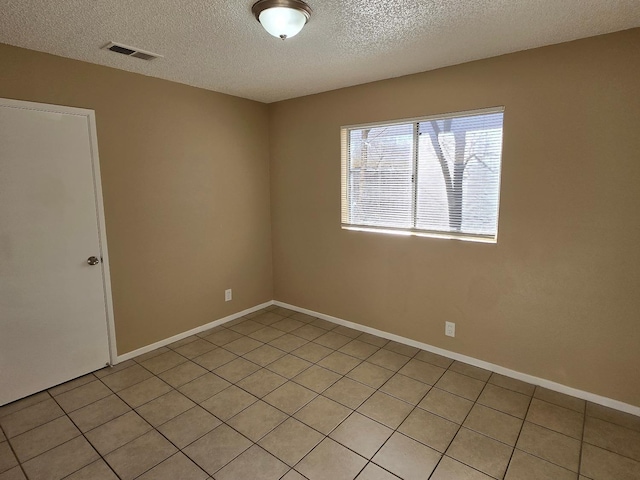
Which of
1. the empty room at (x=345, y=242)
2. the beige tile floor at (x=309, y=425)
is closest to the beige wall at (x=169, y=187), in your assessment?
the empty room at (x=345, y=242)

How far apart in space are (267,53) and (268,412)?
2.55 m

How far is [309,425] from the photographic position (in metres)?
2.32

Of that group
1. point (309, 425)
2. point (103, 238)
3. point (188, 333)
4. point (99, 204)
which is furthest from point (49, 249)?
point (309, 425)

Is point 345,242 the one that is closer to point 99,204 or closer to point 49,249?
point 99,204

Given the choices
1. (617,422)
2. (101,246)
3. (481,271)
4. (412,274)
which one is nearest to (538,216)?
(481,271)

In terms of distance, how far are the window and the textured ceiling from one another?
526 mm

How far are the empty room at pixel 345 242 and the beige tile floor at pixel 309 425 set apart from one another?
17 mm

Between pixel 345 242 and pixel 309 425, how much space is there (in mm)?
1897

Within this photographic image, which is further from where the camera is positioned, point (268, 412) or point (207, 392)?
point (207, 392)

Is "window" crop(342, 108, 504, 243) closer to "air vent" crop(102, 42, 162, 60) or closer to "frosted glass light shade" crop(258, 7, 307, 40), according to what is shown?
"frosted glass light shade" crop(258, 7, 307, 40)

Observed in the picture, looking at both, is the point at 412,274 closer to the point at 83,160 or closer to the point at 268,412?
the point at 268,412

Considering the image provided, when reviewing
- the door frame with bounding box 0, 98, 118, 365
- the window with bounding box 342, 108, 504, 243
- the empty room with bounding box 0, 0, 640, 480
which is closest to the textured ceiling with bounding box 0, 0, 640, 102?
the empty room with bounding box 0, 0, 640, 480

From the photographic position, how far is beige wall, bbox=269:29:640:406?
230 cm

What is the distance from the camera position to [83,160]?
2.76m
